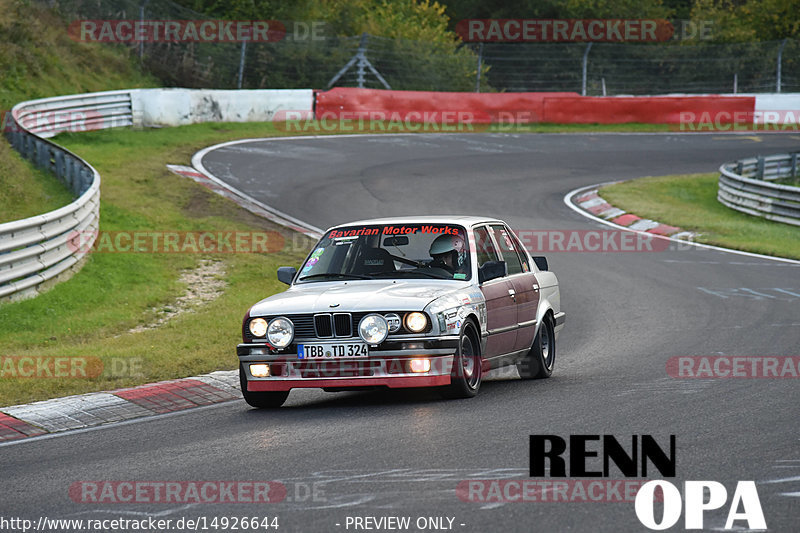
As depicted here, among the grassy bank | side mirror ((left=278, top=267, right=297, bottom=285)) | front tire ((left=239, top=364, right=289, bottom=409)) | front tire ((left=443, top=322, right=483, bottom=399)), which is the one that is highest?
side mirror ((left=278, top=267, right=297, bottom=285))

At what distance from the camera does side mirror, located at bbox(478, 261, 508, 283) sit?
9023 mm

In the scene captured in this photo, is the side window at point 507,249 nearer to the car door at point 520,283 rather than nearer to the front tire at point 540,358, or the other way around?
the car door at point 520,283

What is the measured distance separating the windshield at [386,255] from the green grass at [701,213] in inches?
443

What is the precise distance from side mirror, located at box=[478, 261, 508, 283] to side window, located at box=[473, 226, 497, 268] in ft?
0.87

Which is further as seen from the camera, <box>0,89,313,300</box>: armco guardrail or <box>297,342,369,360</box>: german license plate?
<box>0,89,313,300</box>: armco guardrail

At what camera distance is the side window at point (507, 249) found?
9.95m

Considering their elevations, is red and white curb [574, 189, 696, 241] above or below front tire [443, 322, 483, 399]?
below

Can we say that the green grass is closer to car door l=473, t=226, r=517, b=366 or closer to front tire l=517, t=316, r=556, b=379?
front tire l=517, t=316, r=556, b=379

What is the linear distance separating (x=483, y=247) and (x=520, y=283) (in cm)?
51

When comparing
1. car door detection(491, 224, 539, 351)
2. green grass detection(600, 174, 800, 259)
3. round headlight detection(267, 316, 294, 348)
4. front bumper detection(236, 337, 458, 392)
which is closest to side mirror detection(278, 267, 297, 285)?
round headlight detection(267, 316, 294, 348)

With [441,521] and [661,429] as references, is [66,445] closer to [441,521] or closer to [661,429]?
[441,521]

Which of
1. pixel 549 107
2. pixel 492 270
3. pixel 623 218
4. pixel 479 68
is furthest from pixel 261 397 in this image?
pixel 479 68

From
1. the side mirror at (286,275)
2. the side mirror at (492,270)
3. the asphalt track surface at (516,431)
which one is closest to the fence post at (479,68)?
the asphalt track surface at (516,431)

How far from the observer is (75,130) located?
2748 centimetres
